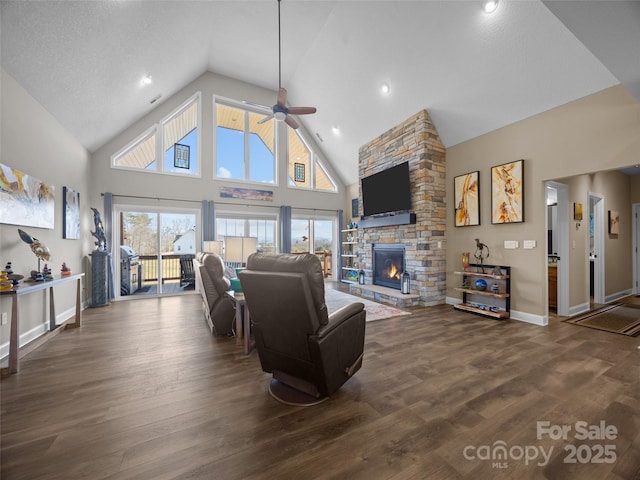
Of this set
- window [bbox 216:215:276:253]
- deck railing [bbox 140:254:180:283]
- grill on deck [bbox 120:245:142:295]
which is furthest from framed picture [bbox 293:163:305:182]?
grill on deck [bbox 120:245:142:295]

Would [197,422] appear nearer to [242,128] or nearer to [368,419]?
[368,419]

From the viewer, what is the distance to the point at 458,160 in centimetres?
511

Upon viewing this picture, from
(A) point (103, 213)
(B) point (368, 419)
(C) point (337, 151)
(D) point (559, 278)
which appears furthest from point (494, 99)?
(A) point (103, 213)

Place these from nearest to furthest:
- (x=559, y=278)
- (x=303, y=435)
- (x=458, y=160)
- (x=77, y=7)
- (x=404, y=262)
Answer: (x=303, y=435) < (x=77, y=7) < (x=559, y=278) < (x=458, y=160) < (x=404, y=262)

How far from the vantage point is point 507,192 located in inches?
169

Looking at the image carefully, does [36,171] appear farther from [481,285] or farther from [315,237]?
[481,285]

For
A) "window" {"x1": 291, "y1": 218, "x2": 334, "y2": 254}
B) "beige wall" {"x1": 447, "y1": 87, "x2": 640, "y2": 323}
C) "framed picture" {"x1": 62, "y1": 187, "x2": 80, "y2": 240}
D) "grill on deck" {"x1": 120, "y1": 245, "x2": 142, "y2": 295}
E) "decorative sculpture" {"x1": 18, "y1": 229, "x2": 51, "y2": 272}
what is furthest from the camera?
"window" {"x1": 291, "y1": 218, "x2": 334, "y2": 254}

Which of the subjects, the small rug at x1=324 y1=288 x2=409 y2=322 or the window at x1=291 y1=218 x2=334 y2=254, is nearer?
the small rug at x1=324 y1=288 x2=409 y2=322

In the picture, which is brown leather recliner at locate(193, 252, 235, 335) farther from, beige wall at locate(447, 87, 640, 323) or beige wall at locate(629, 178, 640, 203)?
beige wall at locate(629, 178, 640, 203)

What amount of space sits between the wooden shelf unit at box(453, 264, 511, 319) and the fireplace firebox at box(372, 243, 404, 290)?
46.1 inches

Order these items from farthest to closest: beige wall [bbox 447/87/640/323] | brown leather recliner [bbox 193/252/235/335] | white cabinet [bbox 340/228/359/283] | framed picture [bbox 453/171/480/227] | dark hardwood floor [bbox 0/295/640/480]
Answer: white cabinet [bbox 340/228/359/283] → framed picture [bbox 453/171/480/227] → brown leather recliner [bbox 193/252/235/335] → beige wall [bbox 447/87/640/323] → dark hardwood floor [bbox 0/295/640/480]

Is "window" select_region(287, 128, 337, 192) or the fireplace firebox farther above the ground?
"window" select_region(287, 128, 337, 192)

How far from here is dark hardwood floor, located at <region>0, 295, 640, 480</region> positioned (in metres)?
1.44

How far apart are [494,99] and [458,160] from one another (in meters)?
1.17
